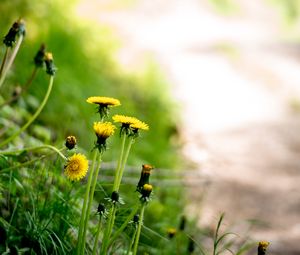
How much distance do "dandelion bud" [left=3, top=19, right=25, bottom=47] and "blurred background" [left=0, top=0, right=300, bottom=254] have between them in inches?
47.1

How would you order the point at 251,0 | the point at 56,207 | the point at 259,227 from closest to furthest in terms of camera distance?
the point at 56,207
the point at 259,227
the point at 251,0

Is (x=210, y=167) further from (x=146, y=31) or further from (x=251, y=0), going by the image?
(x=251, y=0)

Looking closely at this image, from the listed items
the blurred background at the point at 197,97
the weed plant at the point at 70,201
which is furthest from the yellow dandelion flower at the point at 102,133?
the blurred background at the point at 197,97

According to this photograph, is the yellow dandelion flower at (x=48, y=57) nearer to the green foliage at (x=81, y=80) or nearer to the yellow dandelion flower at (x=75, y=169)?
the yellow dandelion flower at (x=75, y=169)

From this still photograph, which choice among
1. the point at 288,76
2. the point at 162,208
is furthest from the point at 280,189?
the point at 288,76

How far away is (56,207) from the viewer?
201cm

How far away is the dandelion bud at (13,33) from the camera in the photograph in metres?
2.07

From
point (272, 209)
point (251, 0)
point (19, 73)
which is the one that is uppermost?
point (251, 0)

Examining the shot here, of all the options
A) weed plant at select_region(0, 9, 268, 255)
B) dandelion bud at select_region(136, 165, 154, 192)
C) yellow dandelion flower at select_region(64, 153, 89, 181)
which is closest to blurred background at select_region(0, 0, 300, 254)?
weed plant at select_region(0, 9, 268, 255)

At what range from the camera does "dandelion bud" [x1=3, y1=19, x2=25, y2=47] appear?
2.07 metres

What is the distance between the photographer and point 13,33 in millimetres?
2080

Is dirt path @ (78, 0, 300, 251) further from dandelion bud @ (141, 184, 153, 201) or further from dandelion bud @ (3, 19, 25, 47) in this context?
dandelion bud @ (3, 19, 25, 47)

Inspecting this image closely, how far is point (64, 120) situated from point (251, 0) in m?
15.6

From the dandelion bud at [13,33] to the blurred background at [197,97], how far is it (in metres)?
1.20
